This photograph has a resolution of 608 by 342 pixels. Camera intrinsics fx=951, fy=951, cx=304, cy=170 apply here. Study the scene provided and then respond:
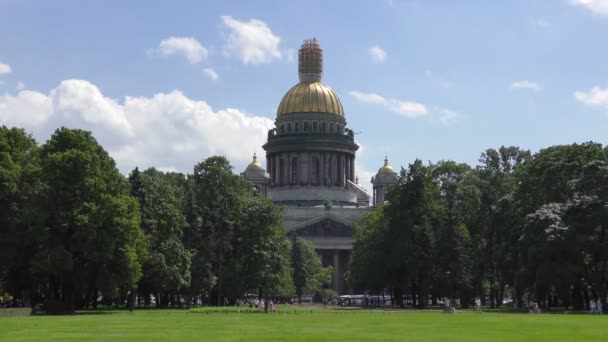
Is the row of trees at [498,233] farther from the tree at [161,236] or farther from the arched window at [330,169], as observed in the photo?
the arched window at [330,169]

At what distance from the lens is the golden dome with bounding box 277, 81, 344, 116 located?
17675 centimetres

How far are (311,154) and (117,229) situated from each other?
4499 inches

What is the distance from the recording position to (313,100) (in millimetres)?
176875

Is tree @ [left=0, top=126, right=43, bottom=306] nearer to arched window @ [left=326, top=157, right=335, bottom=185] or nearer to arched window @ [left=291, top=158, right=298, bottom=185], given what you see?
arched window @ [left=291, top=158, right=298, bottom=185]

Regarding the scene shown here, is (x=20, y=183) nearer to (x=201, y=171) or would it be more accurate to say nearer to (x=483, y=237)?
(x=201, y=171)

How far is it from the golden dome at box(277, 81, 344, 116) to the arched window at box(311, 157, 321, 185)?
30.6 feet

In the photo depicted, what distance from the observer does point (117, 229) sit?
208 feet

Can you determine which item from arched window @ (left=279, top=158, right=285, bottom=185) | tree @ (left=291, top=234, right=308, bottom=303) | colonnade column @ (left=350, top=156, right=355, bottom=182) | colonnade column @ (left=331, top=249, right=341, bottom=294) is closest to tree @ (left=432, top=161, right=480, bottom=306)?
tree @ (left=291, top=234, right=308, bottom=303)

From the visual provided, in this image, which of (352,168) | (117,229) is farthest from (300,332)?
(352,168)

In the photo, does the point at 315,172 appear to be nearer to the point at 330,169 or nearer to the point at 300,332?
the point at 330,169

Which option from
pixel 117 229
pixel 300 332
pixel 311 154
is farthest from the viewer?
pixel 311 154

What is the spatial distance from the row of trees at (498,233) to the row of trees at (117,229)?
38.8 feet

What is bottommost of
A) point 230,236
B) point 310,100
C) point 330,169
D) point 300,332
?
point 300,332

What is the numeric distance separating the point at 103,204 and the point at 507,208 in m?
39.8
